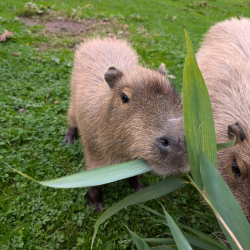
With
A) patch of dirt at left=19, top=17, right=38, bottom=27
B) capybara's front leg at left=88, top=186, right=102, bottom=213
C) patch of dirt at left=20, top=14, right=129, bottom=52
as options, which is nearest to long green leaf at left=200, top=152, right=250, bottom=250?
capybara's front leg at left=88, top=186, right=102, bottom=213

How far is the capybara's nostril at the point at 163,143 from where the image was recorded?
1447 mm

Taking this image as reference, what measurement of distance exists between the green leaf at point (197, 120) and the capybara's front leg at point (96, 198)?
190cm

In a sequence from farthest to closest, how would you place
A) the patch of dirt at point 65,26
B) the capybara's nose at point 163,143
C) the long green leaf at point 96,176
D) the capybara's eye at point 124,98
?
the patch of dirt at point 65,26 < the capybara's eye at point 124,98 < the capybara's nose at point 163,143 < the long green leaf at point 96,176

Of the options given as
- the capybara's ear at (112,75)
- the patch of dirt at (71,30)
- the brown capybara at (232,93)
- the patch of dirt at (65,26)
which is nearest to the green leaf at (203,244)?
the brown capybara at (232,93)

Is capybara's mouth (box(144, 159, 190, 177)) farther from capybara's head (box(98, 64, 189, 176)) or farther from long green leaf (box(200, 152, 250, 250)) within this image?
long green leaf (box(200, 152, 250, 250))

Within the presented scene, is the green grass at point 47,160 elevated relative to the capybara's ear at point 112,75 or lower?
lower

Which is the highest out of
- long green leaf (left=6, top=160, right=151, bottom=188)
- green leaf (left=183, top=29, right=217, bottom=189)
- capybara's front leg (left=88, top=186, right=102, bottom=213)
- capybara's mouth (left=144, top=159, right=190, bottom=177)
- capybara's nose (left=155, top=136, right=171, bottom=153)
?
green leaf (left=183, top=29, right=217, bottom=189)

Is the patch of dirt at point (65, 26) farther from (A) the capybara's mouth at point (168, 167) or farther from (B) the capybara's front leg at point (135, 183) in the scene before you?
(A) the capybara's mouth at point (168, 167)

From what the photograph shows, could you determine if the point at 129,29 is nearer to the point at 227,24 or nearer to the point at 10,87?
the point at 227,24

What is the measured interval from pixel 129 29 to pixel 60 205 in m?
7.09

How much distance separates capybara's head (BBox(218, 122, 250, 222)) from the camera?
167 cm

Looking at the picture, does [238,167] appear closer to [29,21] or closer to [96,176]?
[96,176]

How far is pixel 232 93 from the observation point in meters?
2.66

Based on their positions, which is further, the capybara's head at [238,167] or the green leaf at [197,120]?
the capybara's head at [238,167]
